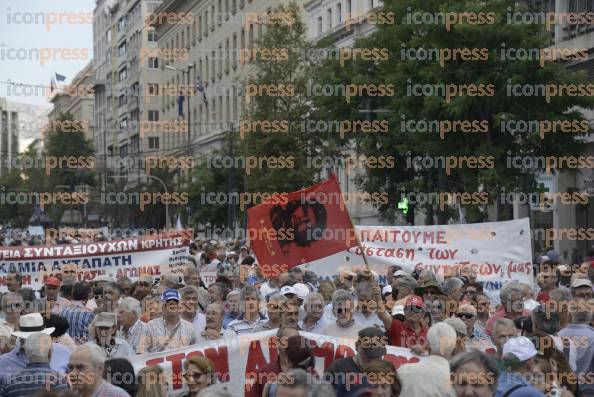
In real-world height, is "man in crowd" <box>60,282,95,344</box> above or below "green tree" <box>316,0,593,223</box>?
below

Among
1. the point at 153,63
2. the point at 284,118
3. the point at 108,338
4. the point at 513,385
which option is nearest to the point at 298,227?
the point at 108,338

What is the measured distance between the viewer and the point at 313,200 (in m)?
15.8

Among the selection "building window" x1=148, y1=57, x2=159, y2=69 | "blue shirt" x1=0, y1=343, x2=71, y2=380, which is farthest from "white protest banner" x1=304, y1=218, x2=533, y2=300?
"building window" x1=148, y1=57, x2=159, y2=69

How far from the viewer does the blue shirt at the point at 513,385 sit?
687 centimetres

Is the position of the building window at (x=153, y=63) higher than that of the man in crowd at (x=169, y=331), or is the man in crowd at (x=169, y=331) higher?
the building window at (x=153, y=63)

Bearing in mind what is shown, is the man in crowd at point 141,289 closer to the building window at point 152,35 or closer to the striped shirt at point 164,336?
the striped shirt at point 164,336

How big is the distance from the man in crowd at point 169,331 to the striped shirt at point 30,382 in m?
2.73

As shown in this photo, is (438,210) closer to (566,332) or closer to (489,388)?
(566,332)

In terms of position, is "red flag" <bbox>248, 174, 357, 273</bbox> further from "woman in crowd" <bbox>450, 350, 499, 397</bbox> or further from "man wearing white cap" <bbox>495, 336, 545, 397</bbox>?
"woman in crowd" <bbox>450, 350, 499, 397</bbox>

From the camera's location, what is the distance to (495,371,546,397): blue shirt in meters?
6.87

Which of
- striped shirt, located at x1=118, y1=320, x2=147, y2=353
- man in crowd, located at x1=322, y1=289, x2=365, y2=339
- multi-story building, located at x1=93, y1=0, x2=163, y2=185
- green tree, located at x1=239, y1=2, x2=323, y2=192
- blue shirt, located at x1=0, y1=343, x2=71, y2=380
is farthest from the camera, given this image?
multi-story building, located at x1=93, y1=0, x2=163, y2=185

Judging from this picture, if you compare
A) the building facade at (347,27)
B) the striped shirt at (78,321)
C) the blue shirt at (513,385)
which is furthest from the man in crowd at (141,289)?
the building facade at (347,27)

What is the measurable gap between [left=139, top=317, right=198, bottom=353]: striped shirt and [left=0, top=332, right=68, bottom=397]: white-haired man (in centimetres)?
254

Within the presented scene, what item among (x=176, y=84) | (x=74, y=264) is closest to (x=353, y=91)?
(x=74, y=264)
